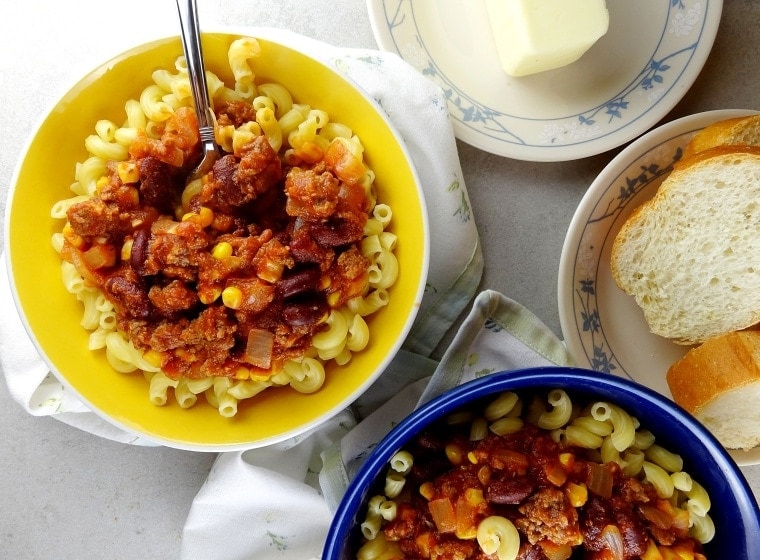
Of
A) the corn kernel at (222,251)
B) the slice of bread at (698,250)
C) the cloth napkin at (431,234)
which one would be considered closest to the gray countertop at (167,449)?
the cloth napkin at (431,234)

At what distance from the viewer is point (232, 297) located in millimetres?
1796

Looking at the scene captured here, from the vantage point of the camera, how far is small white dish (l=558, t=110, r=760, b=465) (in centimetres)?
220

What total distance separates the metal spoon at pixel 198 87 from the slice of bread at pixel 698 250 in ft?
4.28

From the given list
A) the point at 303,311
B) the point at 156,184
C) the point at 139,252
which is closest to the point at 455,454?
the point at 303,311

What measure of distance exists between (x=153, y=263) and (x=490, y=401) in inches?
39.7

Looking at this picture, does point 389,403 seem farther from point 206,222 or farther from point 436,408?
point 206,222

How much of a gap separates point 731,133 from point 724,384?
0.75 m

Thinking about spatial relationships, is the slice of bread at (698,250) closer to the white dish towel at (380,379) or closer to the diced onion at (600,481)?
the white dish towel at (380,379)

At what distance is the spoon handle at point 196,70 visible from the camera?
177 centimetres

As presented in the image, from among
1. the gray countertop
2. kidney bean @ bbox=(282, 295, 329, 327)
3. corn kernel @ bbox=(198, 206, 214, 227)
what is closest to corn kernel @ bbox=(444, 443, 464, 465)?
kidney bean @ bbox=(282, 295, 329, 327)

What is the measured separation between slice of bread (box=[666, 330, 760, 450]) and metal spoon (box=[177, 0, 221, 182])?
1.58 m

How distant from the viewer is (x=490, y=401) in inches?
77.5

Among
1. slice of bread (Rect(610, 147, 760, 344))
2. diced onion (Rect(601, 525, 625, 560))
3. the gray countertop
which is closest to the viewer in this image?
diced onion (Rect(601, 525, 625, 560))

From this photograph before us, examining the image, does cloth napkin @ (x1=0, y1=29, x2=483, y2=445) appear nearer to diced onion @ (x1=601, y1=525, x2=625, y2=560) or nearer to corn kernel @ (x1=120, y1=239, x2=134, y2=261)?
corn kernel @ (x1=120, y1=239, x2=134, y2=261)
